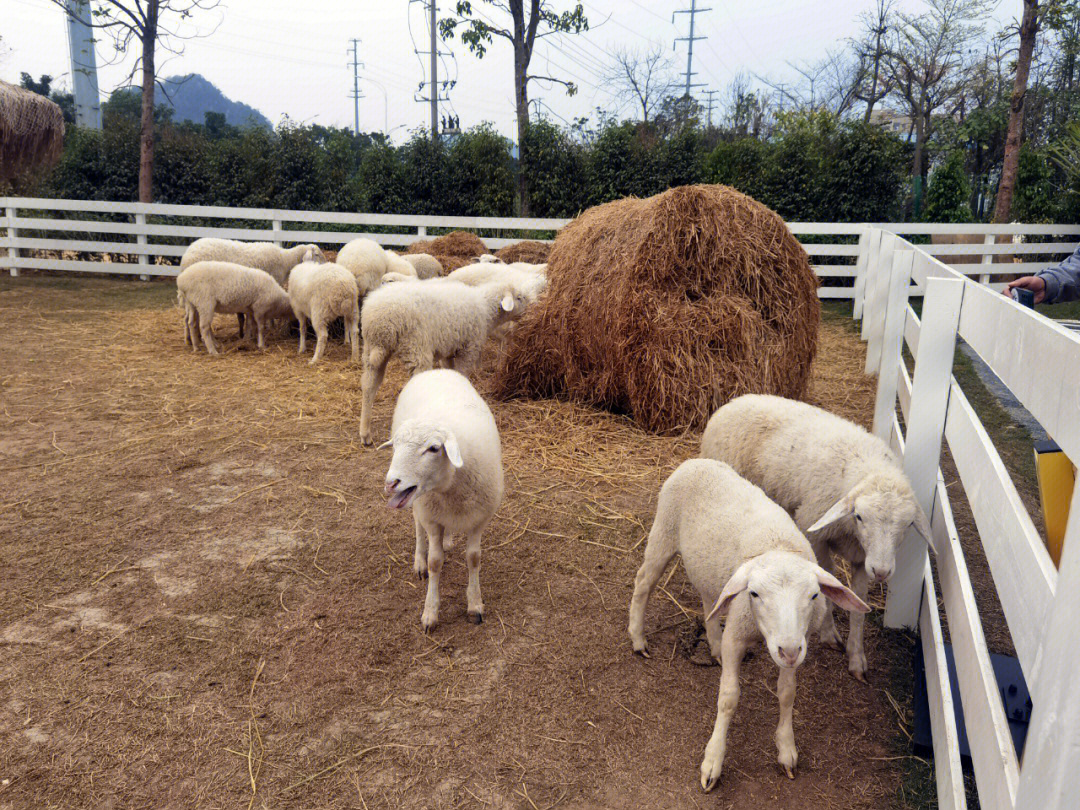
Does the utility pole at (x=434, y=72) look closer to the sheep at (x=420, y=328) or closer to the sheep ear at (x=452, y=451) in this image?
the sheep at (x=420, y=328)

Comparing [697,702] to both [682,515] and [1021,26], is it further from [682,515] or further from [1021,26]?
[1021,26]

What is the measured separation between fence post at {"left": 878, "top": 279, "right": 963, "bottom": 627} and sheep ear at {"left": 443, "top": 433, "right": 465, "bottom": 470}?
193 centimetres

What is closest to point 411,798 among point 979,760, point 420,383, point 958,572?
point 979,760

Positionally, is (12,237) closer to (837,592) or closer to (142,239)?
(142,239)

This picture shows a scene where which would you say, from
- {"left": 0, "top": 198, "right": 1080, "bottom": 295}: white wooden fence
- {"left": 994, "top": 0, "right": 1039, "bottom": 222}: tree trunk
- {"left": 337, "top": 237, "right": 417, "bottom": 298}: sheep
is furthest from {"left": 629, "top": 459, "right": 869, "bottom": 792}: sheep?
{"left": 994, "top": 0, "right": 1039, "bottom": 222}: tree trunk

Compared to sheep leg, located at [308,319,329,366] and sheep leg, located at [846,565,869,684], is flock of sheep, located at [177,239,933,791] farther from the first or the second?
sheep leg, located at [308,319,329,366]

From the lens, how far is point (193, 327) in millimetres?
8953

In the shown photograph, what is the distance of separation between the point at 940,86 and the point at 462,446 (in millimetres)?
37289

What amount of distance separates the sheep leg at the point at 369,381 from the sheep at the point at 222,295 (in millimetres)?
3310

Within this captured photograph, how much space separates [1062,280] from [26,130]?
13690 mm

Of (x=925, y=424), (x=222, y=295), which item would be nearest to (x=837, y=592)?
(x=925, y=424)

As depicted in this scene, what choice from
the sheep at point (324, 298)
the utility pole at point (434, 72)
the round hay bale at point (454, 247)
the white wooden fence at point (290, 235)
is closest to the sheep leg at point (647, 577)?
the sheep at point (324, 298)

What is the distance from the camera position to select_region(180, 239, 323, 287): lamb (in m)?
9.73

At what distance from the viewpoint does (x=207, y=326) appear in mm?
8609
